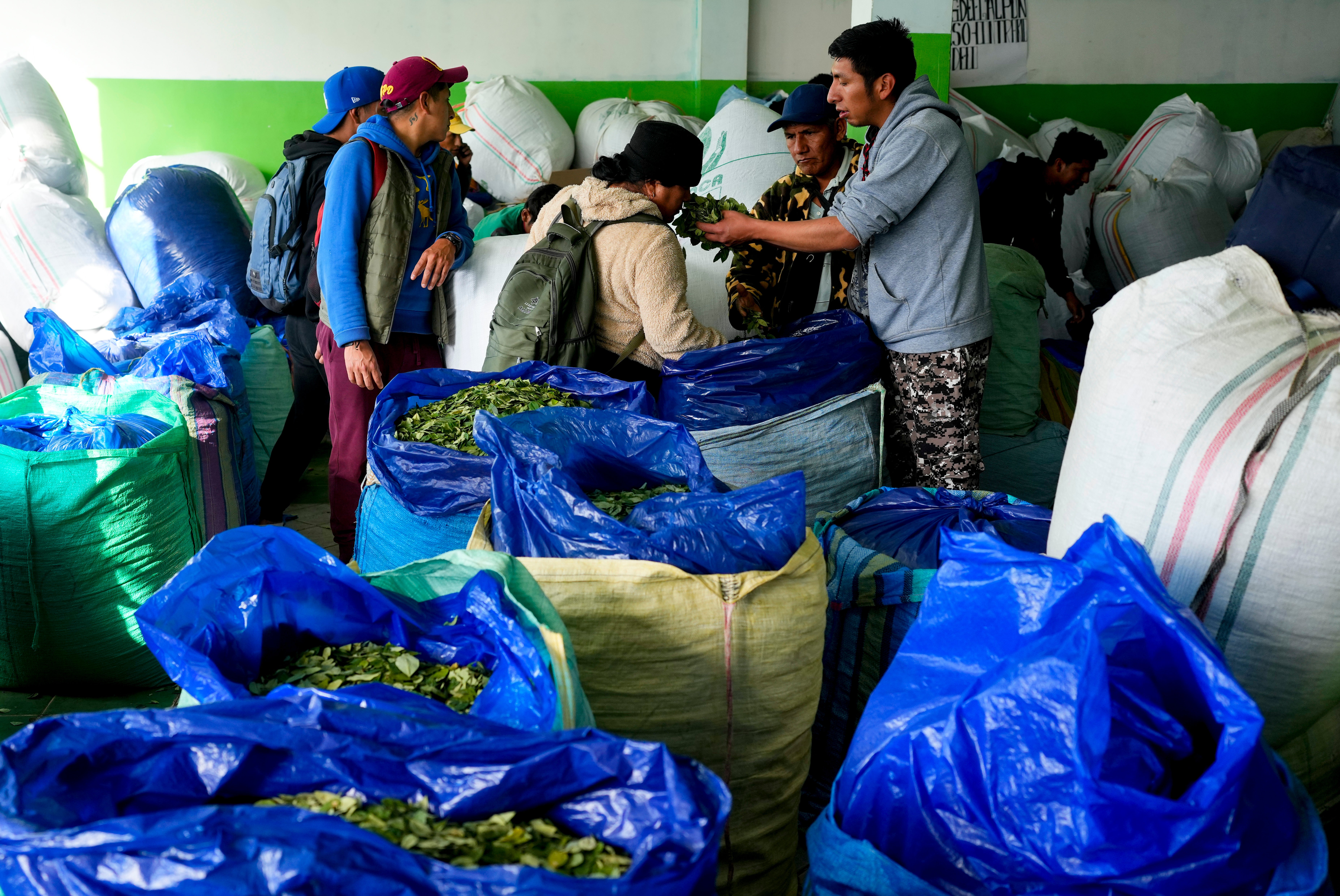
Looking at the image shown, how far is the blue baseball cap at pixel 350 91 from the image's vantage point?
305 cm

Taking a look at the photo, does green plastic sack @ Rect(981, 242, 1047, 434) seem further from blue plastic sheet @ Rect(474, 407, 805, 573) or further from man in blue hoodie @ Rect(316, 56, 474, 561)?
blue plastic sheet @ Rect(474, 407, 805, 573)

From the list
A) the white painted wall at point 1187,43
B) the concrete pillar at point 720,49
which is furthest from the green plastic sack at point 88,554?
the white painted wall at point 1187,43

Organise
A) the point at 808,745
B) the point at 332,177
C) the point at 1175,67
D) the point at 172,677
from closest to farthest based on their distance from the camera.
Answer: the point at 172,677 → the point at 808,745 → the point at 332,177 → the point at 1175,67

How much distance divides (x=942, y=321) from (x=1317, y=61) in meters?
5.20

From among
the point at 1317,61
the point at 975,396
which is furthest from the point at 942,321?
the point at 1317,61

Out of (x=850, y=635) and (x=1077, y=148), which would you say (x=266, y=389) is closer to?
(x=850, y=635)

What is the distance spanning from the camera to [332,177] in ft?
8.39

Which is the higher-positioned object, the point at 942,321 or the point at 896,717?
the point at 942,321

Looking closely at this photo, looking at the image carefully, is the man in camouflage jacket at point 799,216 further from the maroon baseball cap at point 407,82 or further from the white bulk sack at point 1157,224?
the white bulk sack at point 1157,224

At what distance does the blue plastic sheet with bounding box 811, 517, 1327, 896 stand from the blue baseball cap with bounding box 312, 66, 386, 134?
2.54 m

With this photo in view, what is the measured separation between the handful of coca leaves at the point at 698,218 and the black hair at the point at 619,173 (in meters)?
0.15

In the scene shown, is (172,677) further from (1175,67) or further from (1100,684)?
(1175,67)

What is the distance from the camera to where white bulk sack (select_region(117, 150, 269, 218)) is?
4.91m

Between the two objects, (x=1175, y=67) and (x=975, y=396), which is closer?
(x=975, y=396)
